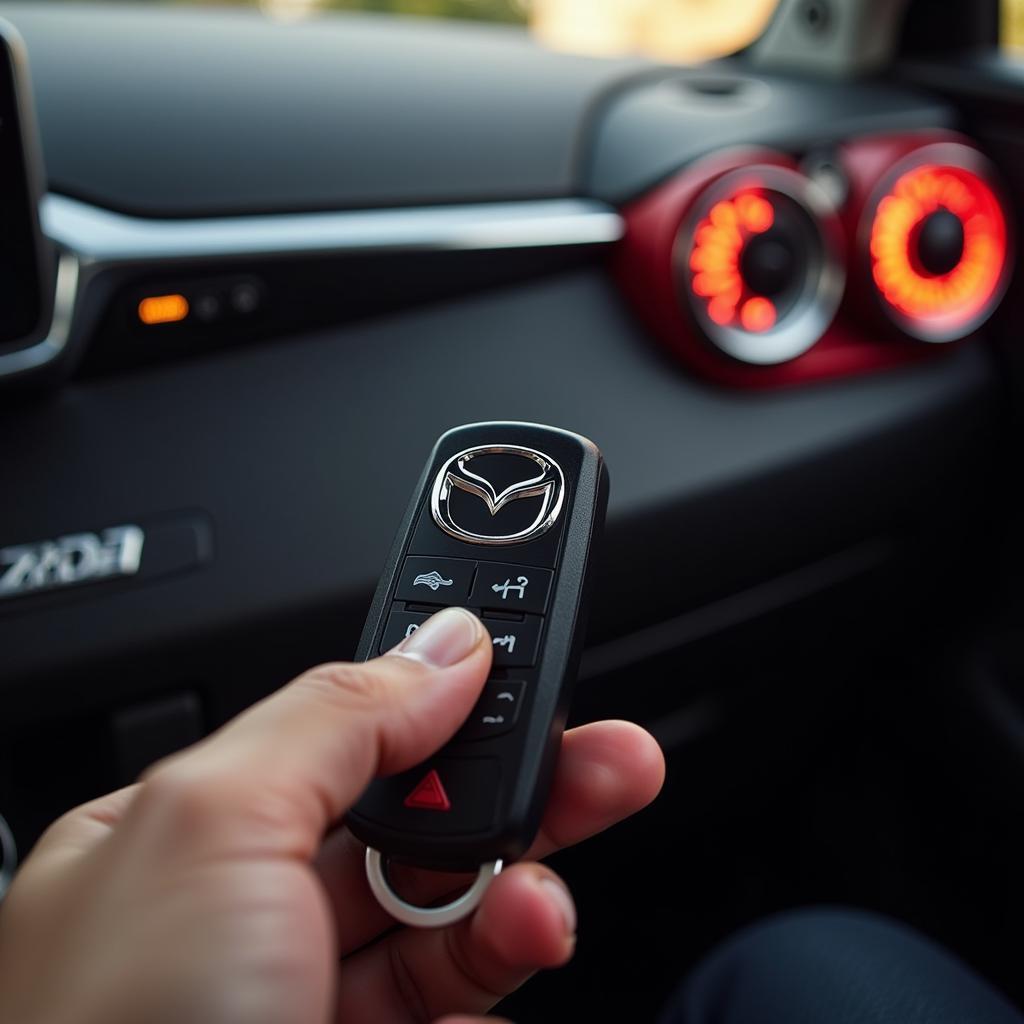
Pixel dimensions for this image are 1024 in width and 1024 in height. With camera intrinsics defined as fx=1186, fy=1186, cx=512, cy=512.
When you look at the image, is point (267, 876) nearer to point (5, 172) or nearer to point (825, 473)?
point (5, 172)

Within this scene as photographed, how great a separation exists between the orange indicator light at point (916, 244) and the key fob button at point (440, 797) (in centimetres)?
82

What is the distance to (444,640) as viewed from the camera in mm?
583

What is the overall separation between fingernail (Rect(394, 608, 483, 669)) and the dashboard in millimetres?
366

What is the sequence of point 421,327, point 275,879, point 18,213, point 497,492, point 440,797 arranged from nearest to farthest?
point 275,879 → point 440,797 → point 497,492 → point 18,213 → point 421,327

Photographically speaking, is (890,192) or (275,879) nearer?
(275,879)

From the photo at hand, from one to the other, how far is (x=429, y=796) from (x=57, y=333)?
1.71 ft

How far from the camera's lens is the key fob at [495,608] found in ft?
1.85

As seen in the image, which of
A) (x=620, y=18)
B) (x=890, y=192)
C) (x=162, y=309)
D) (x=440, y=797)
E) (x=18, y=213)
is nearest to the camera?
(x=440, y=797)

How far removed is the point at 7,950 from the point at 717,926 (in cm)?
106

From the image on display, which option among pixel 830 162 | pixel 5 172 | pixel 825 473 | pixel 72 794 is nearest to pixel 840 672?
pixel 825 473

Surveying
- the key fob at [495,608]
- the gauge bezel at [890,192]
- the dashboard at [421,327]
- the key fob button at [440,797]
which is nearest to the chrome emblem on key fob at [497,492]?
the key fob at [495,608]

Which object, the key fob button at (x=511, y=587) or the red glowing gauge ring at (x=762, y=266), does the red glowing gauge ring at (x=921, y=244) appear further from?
the key fob button at (x=511, y=587)

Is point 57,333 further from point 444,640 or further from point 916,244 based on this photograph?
point 916,244

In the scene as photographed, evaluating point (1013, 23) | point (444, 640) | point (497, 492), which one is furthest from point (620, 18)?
point (444, 640)
